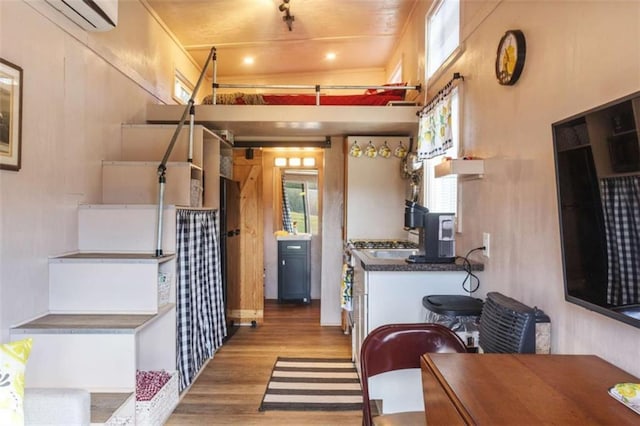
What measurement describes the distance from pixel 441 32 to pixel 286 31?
72.2 inches

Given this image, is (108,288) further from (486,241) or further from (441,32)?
(441,32)

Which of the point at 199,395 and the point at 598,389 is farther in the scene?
the point at 199,395

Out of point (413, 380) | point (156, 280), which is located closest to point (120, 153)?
point (156, 280)

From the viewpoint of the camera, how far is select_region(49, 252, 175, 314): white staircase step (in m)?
2.46

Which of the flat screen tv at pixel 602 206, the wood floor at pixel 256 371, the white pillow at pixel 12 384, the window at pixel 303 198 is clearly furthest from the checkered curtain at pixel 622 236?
the window at pixel 303 198

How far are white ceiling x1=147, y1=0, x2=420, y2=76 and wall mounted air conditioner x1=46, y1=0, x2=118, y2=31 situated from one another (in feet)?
4.17

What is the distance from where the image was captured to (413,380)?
240 cm

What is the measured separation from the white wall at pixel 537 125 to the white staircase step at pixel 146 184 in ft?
6.97

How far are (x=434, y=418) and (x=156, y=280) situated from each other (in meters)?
1.93

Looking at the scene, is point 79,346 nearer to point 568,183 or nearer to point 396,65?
point 568,183

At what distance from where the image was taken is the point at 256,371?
338cm

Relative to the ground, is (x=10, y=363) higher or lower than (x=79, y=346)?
higher

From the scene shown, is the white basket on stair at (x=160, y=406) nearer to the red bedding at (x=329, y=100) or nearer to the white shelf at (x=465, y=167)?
the white shelf at (x=465, y=167)

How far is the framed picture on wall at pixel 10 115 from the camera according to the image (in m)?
1.98
